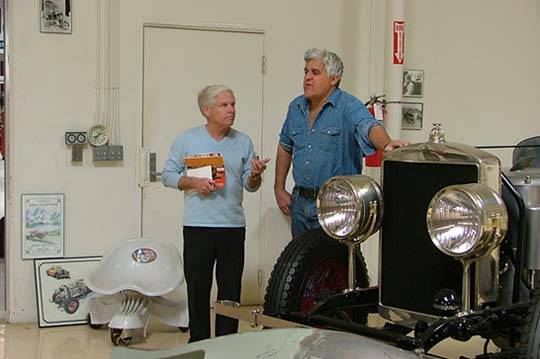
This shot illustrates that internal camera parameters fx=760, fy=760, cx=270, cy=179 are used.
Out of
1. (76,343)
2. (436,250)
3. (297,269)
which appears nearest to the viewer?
(436,250)

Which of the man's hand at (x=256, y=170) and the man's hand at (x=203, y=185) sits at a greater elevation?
the man's hand at (x=256, y=170)

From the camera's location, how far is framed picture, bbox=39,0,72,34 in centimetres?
523

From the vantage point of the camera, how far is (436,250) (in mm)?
2828

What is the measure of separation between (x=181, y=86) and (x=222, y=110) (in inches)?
60.9

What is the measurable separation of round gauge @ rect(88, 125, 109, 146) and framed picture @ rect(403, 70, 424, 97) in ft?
7.73

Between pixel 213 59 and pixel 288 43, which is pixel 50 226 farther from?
pixel 288 43

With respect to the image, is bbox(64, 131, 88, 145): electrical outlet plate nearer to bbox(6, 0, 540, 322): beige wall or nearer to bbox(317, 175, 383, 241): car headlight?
bbox(6, 0, 540, 322): beige wall

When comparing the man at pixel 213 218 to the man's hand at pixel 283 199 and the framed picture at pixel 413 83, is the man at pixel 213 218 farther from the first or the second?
the framed picture at pixel 413 83

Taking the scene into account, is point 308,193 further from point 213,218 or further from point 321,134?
point 213,218

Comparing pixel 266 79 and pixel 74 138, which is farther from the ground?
pixel 266 79

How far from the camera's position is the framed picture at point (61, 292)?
5.18m

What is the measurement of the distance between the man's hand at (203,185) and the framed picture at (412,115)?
2.44 meters

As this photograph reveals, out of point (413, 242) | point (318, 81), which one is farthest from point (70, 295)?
point (413, 242)

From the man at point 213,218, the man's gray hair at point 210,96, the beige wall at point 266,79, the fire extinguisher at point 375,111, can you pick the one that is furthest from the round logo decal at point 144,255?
the fire extinguisher at point 375,111
